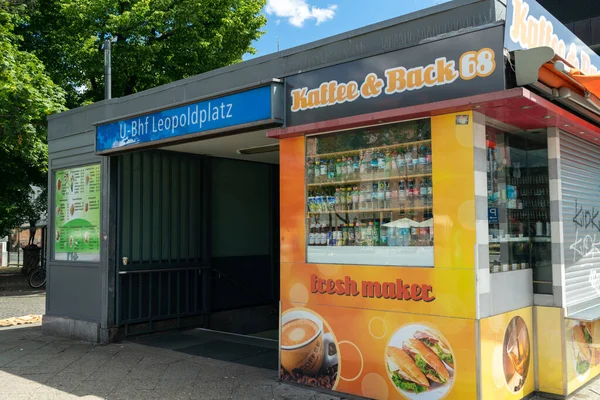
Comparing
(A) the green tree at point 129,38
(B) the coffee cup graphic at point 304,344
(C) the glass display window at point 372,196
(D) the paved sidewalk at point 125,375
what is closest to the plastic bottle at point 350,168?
(C) the glass display window at point 372,196

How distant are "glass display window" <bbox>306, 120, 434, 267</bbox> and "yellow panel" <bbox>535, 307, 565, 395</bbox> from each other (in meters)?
1.62

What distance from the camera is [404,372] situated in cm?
499

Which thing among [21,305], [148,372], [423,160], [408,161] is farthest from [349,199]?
[21,305]

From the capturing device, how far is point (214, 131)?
645 centimetres

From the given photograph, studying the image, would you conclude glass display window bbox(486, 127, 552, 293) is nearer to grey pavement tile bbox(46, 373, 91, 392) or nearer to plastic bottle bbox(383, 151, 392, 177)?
plastic bottle bbox(383, 151, 392, 177)

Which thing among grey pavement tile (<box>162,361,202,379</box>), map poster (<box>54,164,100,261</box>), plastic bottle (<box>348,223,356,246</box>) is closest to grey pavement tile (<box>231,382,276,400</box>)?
grey pavement tile (<box>162,361,202,379</box>)

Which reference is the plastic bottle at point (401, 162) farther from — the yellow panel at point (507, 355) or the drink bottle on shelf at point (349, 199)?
the yellow panel at point (507, 355)

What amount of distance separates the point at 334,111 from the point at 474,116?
1472mm

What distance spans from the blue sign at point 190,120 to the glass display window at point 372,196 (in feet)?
2.54

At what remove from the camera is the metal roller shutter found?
18.8 ft

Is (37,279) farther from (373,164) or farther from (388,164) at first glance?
(388,164)

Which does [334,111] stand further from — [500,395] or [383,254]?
[500,395]

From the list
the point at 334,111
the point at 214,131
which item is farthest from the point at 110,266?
the point at 334,111

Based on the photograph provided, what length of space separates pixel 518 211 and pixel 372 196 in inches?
63.7
